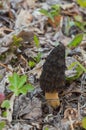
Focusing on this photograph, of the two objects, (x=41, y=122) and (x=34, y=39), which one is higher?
(x=34, y=39)

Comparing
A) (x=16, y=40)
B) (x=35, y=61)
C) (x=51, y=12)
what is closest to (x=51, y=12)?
(x=51, y=12)

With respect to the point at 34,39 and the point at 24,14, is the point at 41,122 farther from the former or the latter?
the point at 24,14

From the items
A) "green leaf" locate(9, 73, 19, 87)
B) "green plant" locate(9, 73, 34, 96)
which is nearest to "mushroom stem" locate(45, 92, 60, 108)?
"green plant" locate(9, 73, 34, 96)

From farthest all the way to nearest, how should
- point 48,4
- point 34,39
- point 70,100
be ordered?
point 48,4
point 34,39
point 70,100

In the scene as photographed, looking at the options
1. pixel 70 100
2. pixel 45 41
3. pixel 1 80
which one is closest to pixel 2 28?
pixel 45 41

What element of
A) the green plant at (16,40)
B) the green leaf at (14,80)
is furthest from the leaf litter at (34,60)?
the green leaf at (14,80)

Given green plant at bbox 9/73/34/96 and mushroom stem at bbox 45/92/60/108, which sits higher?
green plant at bbox 9/73/34/96

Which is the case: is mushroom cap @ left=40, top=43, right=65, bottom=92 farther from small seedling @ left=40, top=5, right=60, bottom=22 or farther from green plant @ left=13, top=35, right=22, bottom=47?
small seedling @ left=40, top=5, right=60, bottom=22
